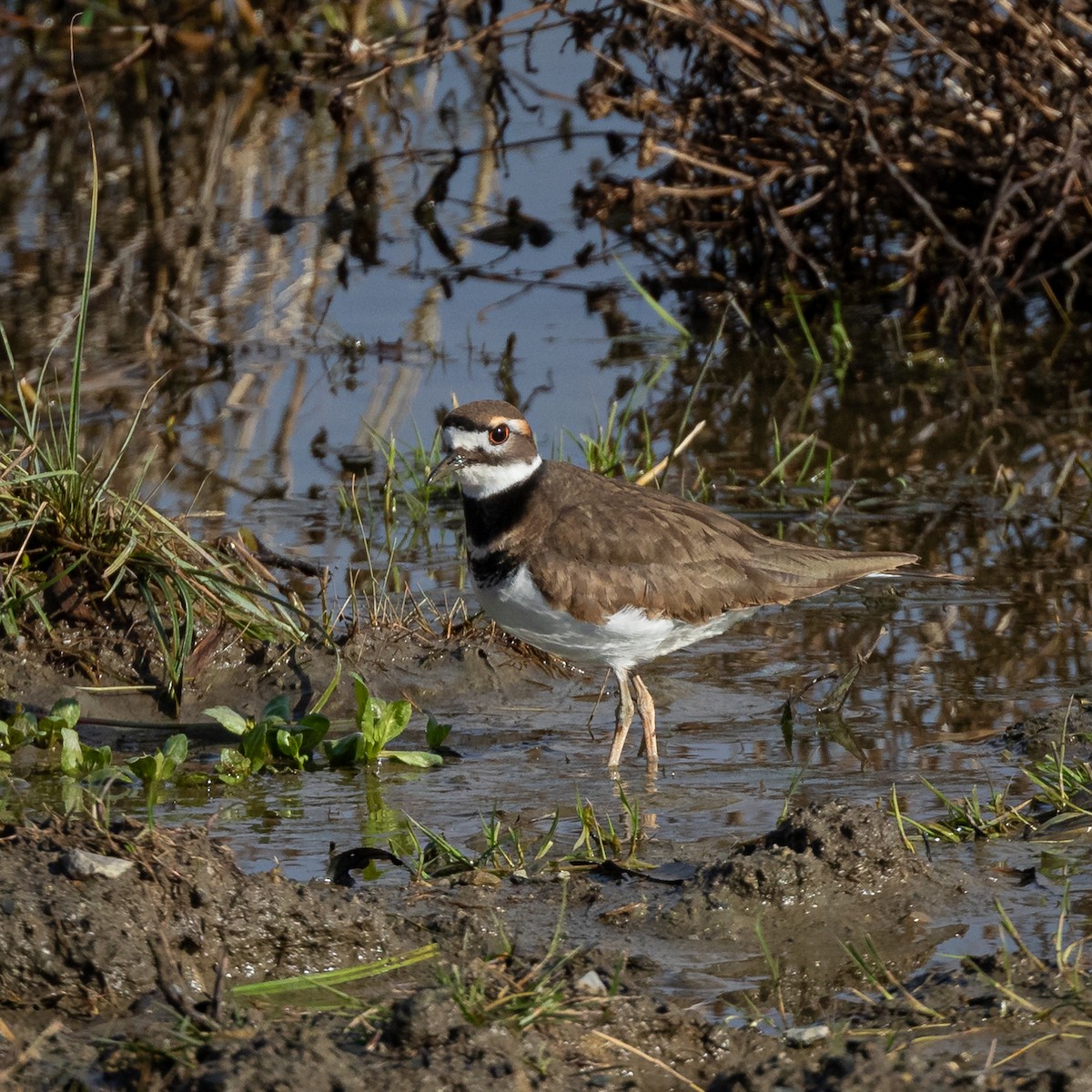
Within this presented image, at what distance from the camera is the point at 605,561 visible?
5.64 meters

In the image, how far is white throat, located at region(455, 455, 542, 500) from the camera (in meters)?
5.86

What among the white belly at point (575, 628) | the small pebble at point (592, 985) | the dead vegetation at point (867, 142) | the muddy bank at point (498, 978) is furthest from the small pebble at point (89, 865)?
the dead vegetation at point (867, 142)

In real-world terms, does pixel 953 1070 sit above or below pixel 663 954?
above

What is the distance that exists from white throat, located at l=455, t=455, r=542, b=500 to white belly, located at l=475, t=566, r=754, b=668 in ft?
1.19

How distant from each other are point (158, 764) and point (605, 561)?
1.60 metres

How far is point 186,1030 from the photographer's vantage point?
130 inches

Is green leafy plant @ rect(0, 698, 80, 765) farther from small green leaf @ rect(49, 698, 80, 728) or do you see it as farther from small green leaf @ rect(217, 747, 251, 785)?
small green leaf @ rect(217, 747, 251, 785)

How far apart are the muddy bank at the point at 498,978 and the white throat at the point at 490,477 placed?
1.83 metres

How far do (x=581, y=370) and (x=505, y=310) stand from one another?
3.97 ft

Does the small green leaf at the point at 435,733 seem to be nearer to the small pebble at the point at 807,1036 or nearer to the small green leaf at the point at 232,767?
the small green leaf at the point at 232,767

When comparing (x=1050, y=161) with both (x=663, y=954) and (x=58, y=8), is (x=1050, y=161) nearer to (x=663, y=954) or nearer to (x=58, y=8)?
(x=663, y=954)

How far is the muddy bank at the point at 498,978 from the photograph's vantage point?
325 cm

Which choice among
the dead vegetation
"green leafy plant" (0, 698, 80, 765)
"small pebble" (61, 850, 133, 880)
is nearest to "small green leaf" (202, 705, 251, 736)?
"green leafy plant" (0, 698, 80, 765)

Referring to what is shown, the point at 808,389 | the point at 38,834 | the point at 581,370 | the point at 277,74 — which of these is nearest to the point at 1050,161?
the point at 808,389
